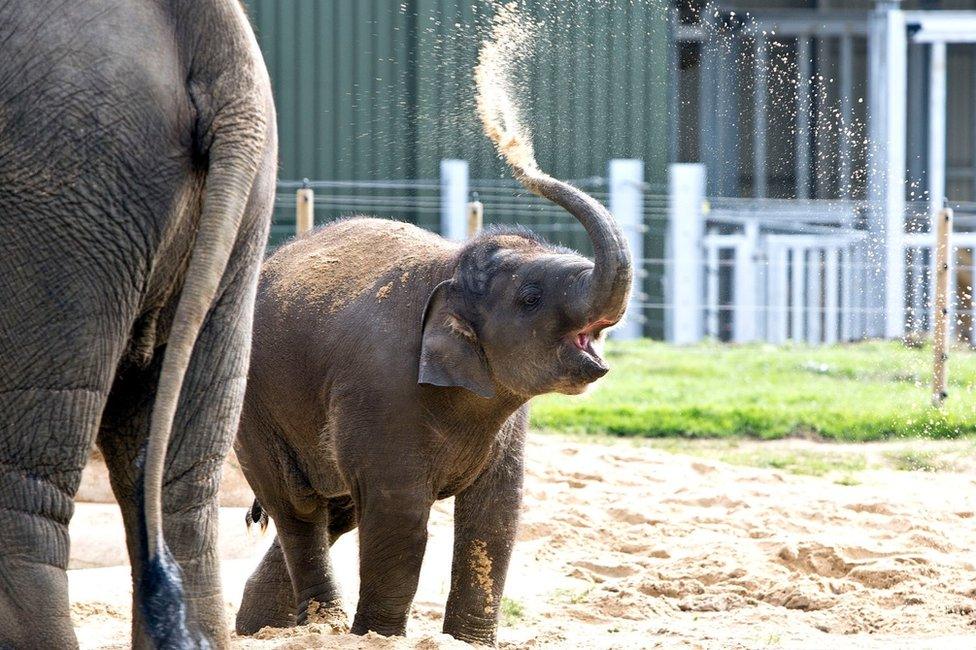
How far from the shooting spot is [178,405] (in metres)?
3.44

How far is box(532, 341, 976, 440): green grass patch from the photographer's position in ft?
36.4

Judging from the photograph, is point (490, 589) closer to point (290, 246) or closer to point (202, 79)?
point (290, 246)

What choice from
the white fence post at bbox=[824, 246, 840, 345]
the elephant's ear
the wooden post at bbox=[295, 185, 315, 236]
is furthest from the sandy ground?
the white fence post at bbox=[824, 246, 840, 345]

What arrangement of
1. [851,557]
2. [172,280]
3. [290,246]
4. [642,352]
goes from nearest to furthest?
[172,280]
[290,246]
[851,557]
[642,352]

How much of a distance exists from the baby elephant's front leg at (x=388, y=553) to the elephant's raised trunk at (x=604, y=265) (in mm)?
866

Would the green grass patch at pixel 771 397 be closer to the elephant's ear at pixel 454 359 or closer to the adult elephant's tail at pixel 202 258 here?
the elephant's ear at pixel 454 359

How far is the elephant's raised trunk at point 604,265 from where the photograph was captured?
14.8ft

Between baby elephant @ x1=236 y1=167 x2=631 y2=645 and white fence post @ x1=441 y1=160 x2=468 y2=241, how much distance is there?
10.7m

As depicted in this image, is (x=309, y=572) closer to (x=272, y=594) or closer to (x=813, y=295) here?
(x=272, y=594)

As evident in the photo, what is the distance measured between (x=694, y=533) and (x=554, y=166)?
9563mm

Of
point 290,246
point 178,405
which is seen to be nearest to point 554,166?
point 290,246

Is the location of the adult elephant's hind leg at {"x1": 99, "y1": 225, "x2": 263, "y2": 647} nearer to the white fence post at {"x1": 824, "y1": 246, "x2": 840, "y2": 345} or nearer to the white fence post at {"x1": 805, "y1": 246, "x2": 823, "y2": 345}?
the white fence post at {"x1": 824, "y1": 246, "x2": 840, "y2": 345}

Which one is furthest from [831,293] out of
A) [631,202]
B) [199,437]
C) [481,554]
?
[199,437]

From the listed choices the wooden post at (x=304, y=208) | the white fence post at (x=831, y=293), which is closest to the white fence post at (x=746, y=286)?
the white fence post at (x=831, y=293)
